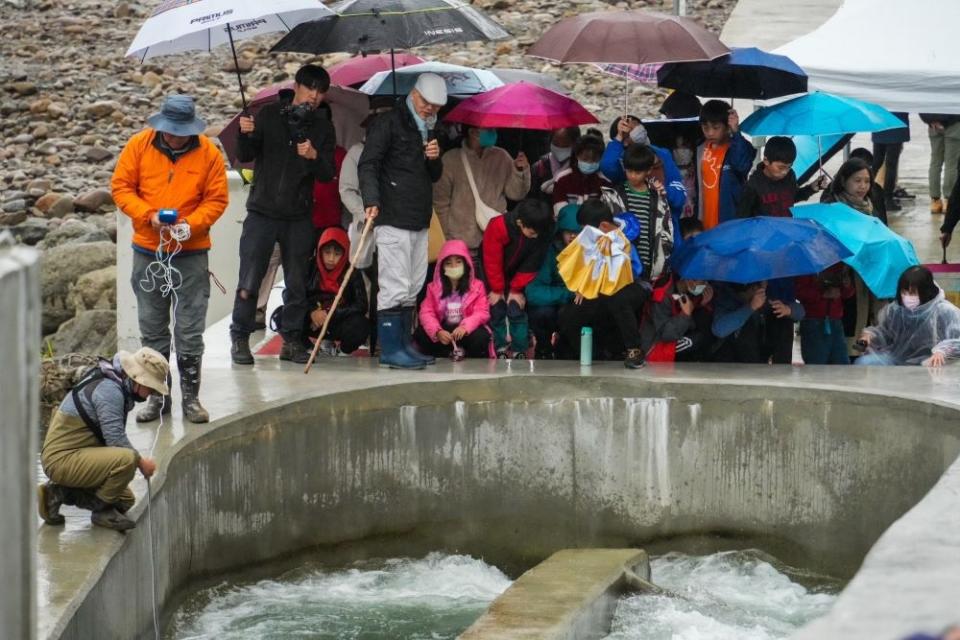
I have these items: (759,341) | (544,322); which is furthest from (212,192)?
(759,341)

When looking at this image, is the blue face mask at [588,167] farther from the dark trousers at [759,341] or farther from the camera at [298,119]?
the camera at [298,119]

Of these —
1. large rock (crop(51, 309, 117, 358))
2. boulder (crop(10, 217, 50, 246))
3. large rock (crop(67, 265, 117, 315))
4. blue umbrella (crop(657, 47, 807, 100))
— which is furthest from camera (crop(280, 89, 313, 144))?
boulder (crop(10, 217, 50, 246))

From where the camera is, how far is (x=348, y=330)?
11.1 m

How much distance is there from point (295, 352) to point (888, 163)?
745 centimetres

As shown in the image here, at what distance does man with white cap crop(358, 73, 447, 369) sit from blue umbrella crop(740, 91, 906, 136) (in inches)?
94.7

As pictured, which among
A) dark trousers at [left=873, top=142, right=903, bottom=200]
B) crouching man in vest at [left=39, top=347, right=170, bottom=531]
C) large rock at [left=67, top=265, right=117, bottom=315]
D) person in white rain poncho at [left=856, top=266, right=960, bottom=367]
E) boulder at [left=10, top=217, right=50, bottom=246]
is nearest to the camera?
crouching man in vest at [left=39, top=347, right=170, bottom=531]

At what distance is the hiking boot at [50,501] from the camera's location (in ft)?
26.0

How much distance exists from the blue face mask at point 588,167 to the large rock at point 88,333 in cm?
697

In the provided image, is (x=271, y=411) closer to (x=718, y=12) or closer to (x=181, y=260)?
(x=181, y=260)

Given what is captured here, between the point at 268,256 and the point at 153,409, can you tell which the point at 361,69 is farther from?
the point at 153,409

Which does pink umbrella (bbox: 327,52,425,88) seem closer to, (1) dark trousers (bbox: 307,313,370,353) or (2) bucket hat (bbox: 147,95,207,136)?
(1) dark trousers (bbox: 307,313,370,353)

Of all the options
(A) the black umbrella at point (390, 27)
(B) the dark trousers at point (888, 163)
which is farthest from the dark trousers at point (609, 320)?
(B) the dark trousers at point (888, 163)

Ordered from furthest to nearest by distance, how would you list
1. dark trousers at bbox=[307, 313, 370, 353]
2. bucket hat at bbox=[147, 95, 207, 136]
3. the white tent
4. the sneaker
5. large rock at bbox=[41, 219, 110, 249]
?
large rock at bbox=[41, 219, 110, 249]
the sneaker
the white tent
dark trousers at bbox=[307, 313, 370, 353]
bucket hat at bbox=[147, 95, 207, 136]

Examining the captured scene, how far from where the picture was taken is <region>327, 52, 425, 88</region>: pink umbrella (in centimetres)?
1233
